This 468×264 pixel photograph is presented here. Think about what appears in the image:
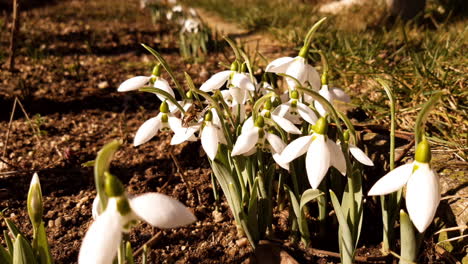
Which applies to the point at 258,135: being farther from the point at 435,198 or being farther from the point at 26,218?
the point at 26,218

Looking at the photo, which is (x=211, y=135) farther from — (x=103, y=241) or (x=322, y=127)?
(x=103, y=241)

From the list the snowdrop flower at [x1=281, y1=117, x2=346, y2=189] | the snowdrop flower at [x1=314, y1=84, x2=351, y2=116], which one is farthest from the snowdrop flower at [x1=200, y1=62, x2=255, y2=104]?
the snowdrop flower at [x1=281, y1=117, x2=346, y2=189]

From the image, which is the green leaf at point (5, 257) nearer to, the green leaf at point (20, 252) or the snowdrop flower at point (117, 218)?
the green leaf at point (20, 252)

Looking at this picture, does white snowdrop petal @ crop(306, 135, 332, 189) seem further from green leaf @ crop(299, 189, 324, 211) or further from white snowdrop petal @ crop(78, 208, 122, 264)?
white snowdrop petal @ crop(78, 208, 122, 264)

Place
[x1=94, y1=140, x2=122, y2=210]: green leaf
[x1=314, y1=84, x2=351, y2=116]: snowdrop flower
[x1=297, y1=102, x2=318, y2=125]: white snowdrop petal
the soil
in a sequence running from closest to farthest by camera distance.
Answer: [x1=94, y1=140, x2=122, y2=210]: green leaf
[x1=297, y1=102, x2=318, y2=125]: white snowdrop petal
[x1=314, y1=84, x2=351, y2=116]: snowdrop flower
the soil

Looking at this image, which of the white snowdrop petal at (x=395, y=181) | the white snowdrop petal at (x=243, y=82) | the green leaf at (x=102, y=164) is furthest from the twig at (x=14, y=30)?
the white snowdrop petal at (x=395, y=181)

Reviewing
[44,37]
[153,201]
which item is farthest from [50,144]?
[44,37]
